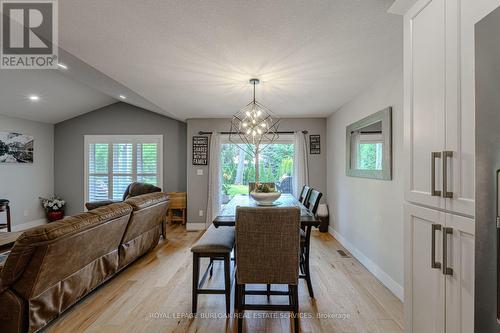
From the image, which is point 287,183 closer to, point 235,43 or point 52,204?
point 235,43

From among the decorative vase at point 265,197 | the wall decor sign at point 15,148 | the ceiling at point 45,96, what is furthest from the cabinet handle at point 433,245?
the wall decor sign at point 15,148

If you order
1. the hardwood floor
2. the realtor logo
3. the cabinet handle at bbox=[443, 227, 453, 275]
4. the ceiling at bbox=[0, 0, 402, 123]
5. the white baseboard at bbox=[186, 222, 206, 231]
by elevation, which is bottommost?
the hardwood floor

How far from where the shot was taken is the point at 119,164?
227 inches

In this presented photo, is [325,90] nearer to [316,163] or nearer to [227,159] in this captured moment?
[316,163]

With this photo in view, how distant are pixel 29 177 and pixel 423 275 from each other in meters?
6.95

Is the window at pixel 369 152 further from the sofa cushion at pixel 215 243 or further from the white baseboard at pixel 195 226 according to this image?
the white baseboard at pixel 195 226

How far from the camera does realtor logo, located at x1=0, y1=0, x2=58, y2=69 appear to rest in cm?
181

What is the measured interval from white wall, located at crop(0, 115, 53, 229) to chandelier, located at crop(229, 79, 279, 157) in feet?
14.2

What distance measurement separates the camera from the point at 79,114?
5.76 metres

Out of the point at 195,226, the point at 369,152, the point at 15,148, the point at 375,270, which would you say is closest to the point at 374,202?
the point at 369,152

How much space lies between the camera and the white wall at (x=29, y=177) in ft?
15.9

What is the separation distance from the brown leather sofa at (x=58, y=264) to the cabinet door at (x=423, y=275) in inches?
90.9

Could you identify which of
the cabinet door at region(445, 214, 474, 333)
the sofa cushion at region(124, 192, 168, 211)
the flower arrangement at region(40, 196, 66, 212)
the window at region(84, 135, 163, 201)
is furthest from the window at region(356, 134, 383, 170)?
the flower arrangement at region(40, 196, 66, 212)

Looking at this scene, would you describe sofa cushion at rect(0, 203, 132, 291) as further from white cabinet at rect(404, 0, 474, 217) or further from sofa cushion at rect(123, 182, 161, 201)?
sofa cushion at rect(123, 182, 161, 201)
